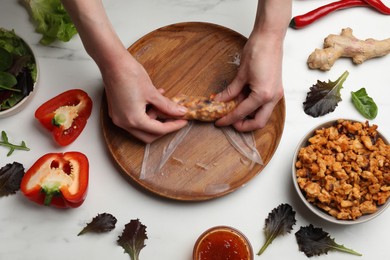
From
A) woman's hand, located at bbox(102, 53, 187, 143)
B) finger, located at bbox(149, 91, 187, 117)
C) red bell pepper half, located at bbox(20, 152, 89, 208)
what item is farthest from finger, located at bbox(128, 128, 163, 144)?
red bell pepper half, located at bbox(20, 152, 89, 208)

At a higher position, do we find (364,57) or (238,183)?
(364,57)

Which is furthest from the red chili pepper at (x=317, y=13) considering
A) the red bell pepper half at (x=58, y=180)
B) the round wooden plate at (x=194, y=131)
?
the red bell pepper half at (x=58, y=180)

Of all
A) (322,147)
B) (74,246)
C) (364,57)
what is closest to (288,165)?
(322,147)

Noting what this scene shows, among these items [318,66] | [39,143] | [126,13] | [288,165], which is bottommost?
[288,165]

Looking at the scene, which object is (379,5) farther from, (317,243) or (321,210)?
(317,243)

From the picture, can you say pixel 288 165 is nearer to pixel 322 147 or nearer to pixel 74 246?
pixel 322 147

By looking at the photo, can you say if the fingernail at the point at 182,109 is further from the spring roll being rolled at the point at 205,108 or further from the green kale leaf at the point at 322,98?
the green kale leaf at the point at 322,98
